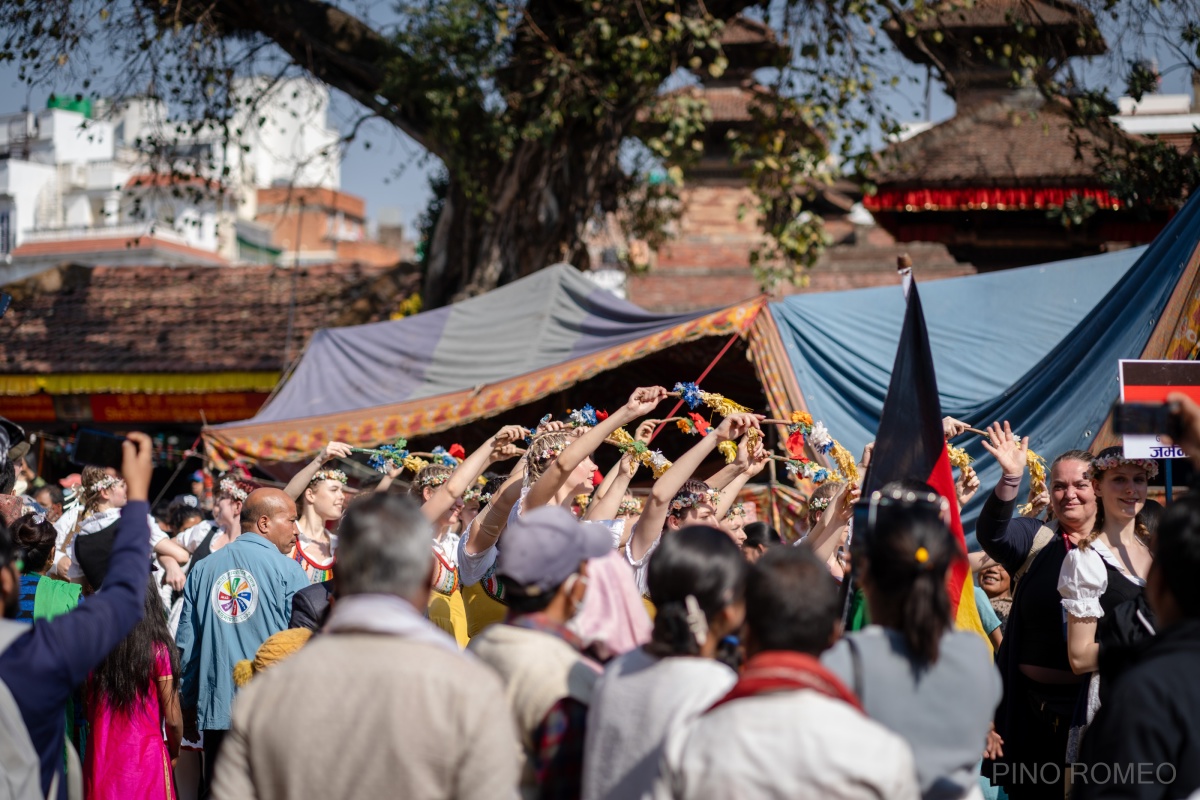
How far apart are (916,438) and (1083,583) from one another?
74 cm

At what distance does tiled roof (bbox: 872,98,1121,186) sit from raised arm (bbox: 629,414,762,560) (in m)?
9.54

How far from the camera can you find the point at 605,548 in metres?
3.39

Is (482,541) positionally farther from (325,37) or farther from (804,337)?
(325,37)

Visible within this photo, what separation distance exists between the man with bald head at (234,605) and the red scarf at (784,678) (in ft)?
10.8

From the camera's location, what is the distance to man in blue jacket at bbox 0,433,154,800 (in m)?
3.31

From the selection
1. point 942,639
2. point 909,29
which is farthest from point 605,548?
point 909,29

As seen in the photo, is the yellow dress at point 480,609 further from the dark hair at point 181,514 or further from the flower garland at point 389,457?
the dark hair at point 181,514

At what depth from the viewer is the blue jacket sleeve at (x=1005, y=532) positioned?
5234 millimetres

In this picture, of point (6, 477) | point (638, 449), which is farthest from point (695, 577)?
point (6, 477)

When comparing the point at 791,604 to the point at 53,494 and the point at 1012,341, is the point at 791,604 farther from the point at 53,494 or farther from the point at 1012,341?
the point at 53,494

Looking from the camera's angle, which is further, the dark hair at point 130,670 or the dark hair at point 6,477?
the dark hair at point 6,477

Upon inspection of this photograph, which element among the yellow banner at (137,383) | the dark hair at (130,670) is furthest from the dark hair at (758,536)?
the yellow banner at (137,383)

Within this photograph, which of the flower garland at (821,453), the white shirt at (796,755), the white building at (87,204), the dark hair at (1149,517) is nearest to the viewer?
the white shirt at (796,755)

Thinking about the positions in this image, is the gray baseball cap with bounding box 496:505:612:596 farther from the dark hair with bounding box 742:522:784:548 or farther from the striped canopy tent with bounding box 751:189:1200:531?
the striped canopy tent with bounding box 751:189:1200:531
